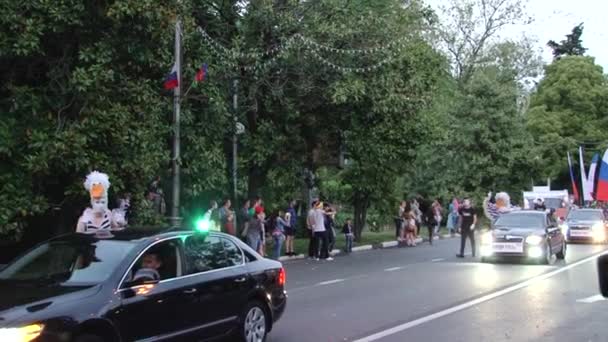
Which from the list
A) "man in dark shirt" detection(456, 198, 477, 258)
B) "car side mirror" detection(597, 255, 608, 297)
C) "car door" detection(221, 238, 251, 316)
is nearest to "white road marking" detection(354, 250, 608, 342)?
"car door" detection(221, 238, 251, 316)

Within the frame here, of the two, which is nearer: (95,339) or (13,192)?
(95,339)

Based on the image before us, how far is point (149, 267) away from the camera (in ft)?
23.8

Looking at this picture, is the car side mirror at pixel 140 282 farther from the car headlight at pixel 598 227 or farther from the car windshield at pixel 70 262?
the car headlight at pixel 598 227

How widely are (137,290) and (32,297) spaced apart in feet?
3.04

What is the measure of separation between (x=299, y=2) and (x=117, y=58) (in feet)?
25.3

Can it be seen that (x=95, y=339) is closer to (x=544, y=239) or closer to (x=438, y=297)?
(x=438, y=297)

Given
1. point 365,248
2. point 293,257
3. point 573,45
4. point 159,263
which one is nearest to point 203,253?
point 159,263

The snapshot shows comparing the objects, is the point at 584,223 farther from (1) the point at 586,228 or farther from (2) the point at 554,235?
(2) the point at 554,235

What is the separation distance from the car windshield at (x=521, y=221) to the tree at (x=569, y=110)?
3433cm

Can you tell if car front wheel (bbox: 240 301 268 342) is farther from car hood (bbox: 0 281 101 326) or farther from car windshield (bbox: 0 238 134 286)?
car hood (bbox: 0 281 101 326)

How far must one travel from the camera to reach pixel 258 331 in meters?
8.52

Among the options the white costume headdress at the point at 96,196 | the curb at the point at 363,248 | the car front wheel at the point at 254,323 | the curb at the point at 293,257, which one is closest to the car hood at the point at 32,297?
the car front wheel at the point at 254,323

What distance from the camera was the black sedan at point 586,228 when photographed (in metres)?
28.8

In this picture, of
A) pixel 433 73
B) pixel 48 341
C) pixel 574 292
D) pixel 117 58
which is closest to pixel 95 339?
pixel 48 341
